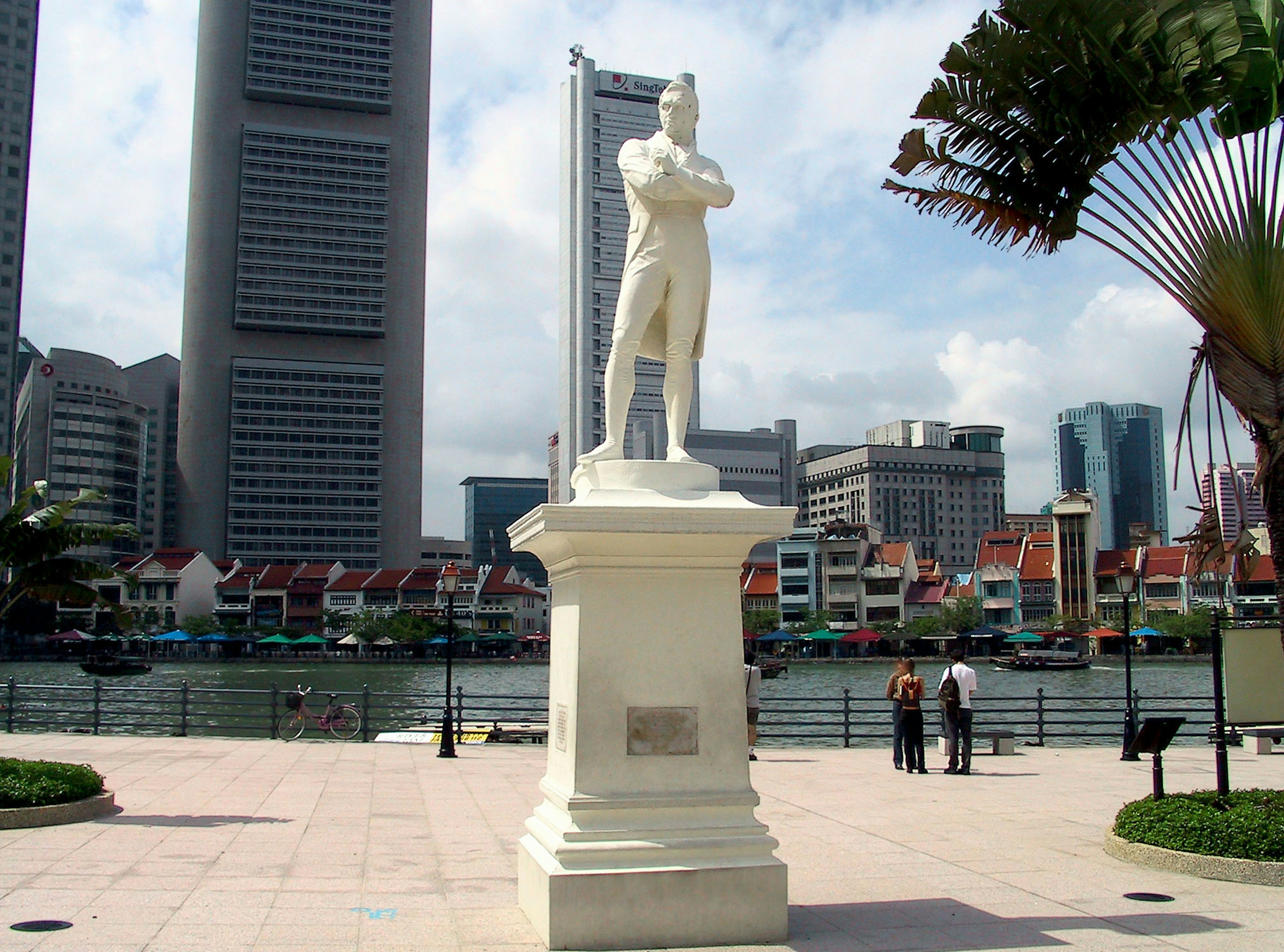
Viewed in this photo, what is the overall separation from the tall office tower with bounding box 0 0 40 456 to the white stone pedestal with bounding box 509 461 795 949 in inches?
4804

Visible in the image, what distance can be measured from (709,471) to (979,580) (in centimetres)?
11080

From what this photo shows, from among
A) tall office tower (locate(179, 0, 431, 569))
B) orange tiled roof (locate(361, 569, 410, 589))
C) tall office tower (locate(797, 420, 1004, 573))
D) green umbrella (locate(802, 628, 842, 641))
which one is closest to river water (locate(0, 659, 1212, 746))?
green umbrella (locate(802, 628, 842, 641))

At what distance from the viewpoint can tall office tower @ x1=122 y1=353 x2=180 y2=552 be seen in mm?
149000

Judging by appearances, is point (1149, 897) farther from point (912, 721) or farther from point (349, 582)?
point (349, 582)

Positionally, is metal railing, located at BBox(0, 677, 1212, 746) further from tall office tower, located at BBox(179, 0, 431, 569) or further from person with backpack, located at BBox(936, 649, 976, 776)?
tall office tower, located at BBox(179, 0, 431, 569)

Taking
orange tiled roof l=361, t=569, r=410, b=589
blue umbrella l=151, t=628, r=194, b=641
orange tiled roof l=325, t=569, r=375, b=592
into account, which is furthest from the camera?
orange tiled roof l=325, t=569, r=375, b=592

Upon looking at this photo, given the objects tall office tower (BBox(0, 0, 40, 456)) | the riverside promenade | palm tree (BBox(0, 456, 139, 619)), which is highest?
tall office tower (BBox(0, 0, 40, 456))

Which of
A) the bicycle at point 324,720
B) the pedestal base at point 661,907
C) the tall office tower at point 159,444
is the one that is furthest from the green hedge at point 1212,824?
the tall office tower at point 159,444

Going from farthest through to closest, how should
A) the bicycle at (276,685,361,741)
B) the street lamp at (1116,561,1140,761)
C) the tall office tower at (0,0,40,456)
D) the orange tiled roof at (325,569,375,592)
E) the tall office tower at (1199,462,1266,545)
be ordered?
the tall office tower at (0,0,40,456) < the orange tiled roof at (325,569,375,592) < the bicycle at (276,685,361,741) < the street lamp at (1116,561,1140,761) < the tall office tower at (1199,462,1266,545)

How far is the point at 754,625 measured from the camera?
100 metres

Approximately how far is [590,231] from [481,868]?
147977 millimetres

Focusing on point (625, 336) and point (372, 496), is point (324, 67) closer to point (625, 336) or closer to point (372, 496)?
point (372, 496)

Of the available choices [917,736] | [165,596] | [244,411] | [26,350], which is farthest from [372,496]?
[917,736]

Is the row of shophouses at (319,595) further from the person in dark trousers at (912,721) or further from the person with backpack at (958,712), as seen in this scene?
the person in dark trousers at (912,721)
